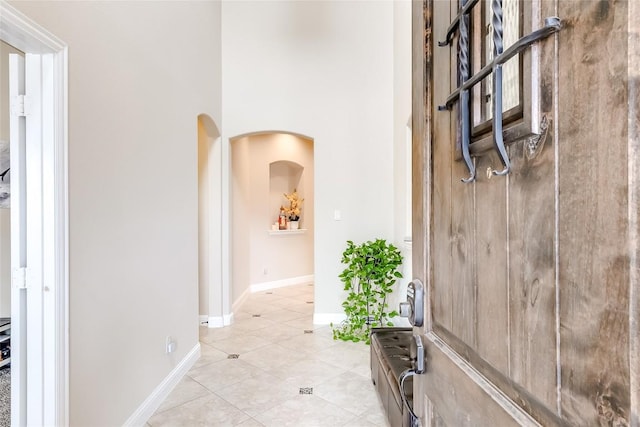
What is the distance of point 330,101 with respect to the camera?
4324mm

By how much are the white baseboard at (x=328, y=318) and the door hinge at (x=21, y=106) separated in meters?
3.41

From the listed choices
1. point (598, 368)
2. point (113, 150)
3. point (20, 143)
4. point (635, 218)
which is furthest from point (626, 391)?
point (113, 150)

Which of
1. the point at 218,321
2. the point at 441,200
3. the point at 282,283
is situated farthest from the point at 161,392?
the point at 282,283

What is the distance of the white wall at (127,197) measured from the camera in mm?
1738

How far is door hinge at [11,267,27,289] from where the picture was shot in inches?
62.2

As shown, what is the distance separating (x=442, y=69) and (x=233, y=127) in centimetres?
378

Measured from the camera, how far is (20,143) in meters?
1.60

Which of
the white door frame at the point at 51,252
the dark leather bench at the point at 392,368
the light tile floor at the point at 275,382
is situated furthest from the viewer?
the light tile floor at the point at 275,382

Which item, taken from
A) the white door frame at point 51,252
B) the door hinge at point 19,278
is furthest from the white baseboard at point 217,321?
the door hinge at point 19,278

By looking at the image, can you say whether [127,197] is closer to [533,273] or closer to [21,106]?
[21,106]

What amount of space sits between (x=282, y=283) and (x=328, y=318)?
7.91 ft

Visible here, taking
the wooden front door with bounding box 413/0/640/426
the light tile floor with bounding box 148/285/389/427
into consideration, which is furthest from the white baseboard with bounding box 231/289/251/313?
the wooden front door with bounding box 413/0/640/426

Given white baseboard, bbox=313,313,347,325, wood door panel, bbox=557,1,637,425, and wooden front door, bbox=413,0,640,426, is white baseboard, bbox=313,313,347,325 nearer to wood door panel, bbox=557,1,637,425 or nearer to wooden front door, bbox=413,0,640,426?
wooden front door, bbox=413,0,640,426

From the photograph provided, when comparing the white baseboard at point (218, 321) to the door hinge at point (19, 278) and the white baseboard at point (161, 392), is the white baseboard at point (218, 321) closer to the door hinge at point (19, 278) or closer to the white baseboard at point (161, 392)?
the white baseboard at point (161, 392)
